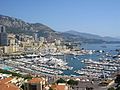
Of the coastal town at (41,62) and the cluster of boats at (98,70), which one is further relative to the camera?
the coastal town at (41,62)

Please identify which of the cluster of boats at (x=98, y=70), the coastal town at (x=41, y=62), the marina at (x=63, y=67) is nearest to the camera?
the cluster of boats at (x=98, y=70)

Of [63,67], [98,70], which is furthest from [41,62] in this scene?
[98,70]

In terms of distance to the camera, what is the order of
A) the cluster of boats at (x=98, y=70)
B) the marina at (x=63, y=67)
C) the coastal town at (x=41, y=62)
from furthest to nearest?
the marina at (x=63, y=67), the coastal town at (x=41, y=62), the cluster of boats at (x=98, y=70)

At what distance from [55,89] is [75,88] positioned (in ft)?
15.1

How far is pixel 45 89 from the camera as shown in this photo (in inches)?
701

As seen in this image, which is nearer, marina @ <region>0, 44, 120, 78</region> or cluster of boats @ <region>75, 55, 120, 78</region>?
cluster of boats @ <region>75, 55, 120, 78</region>

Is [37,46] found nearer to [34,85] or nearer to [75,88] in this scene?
[75,88]

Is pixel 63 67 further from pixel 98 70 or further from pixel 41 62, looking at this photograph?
pixel 41 62

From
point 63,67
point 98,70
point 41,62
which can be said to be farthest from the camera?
point 41,62

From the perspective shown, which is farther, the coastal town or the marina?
the marina

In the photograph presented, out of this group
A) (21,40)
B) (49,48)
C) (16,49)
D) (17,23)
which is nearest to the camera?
(16,49)

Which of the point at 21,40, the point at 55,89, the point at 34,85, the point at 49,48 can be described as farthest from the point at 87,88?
the point at 21,40

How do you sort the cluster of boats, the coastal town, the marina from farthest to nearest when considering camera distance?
the marina
the coastal town
the cluster of boats

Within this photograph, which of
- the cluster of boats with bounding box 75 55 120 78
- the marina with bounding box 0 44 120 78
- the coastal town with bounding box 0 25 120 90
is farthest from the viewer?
the marina with bounding box 0 44 120 78
